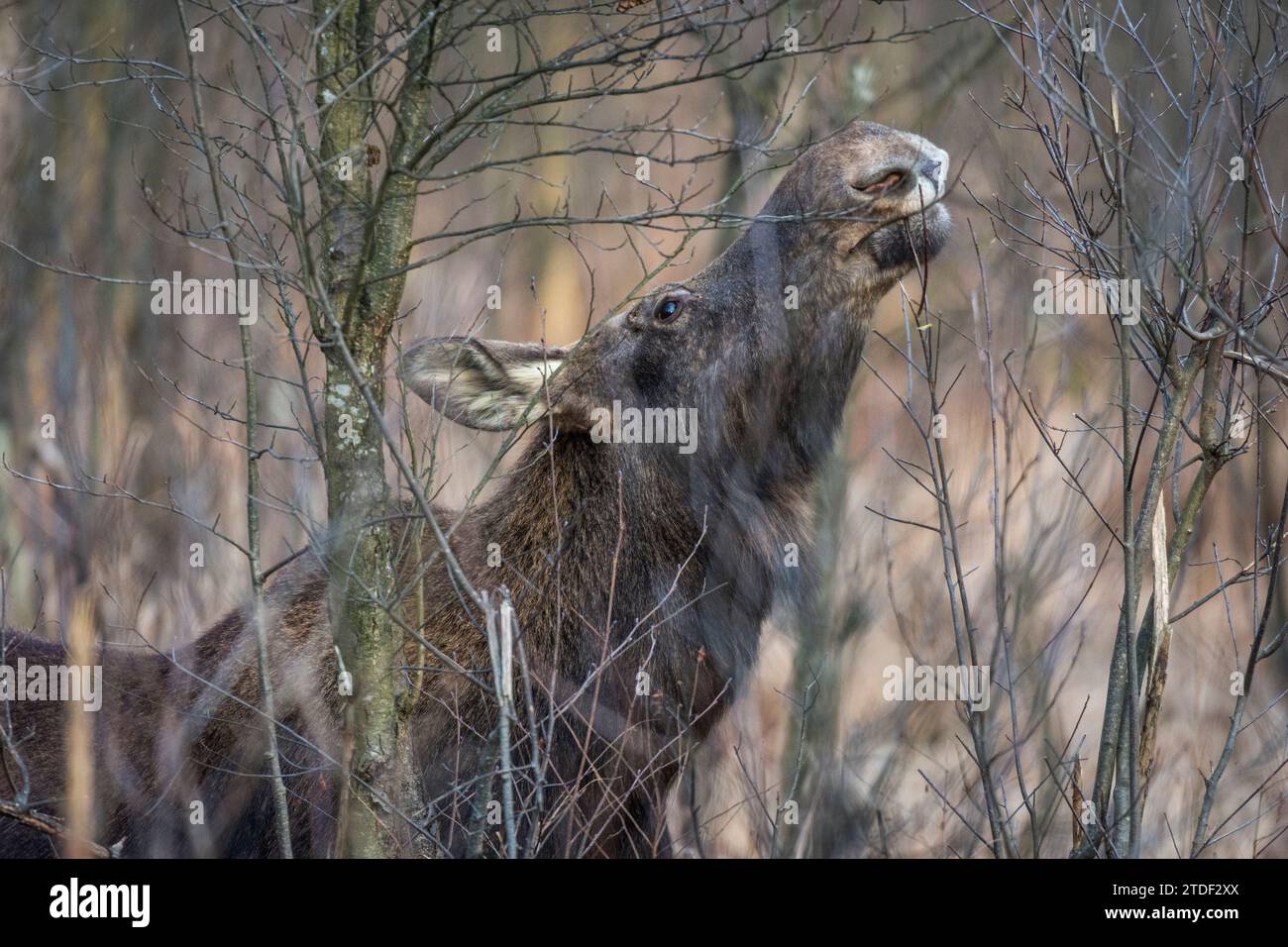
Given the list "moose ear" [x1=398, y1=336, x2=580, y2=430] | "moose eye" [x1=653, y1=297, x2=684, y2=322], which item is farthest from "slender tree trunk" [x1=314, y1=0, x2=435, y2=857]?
"moose eye" [x1=653, y1=297, x2=684, y2=322]

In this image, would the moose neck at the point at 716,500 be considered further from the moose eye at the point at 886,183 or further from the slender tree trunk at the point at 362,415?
the slender tree trunk at the point at 362,415

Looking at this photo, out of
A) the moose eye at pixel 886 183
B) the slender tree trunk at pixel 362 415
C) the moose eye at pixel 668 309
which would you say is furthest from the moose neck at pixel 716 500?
the slender tree trunk at pixel 362 415

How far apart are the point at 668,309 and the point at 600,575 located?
4.32ft

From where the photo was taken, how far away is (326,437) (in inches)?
169

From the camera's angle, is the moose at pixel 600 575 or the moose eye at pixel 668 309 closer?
the moose at pixel 600 575

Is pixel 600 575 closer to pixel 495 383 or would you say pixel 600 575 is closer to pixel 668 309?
pixel 495 383

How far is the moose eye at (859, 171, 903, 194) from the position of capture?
213 inches

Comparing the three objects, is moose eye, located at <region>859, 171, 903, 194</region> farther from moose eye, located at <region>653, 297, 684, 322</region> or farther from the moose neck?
moose eye, located at <region>653, 297, 684, 322</region>

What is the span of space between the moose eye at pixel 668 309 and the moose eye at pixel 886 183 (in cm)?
102

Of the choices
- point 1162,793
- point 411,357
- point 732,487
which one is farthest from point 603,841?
point 1162,793

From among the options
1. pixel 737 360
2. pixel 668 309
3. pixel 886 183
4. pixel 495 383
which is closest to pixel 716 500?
pixel 737 360

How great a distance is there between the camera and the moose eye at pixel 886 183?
541 cm

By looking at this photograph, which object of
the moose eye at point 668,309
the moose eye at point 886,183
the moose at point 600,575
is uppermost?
the moose eye at point 886,183

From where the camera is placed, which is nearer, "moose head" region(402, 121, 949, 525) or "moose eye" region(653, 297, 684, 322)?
"moose head" region(402, 121, 949, 525)
